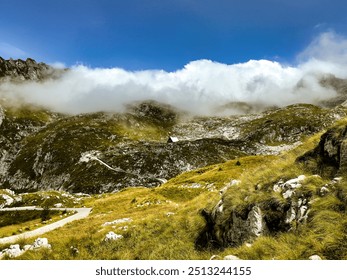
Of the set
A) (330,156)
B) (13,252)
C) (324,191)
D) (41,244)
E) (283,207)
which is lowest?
(13,252)

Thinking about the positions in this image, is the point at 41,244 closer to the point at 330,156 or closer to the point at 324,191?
the point at 324,191

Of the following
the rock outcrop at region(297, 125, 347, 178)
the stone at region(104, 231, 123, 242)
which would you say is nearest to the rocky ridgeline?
the rock outcrop at region(297, 125, 347, 178)

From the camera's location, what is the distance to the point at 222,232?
52.3 ft

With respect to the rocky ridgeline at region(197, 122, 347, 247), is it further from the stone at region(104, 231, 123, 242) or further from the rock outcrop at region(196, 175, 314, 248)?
the stone at region(104, 231, 123, 242)

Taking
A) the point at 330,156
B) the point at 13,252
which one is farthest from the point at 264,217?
the point at 13,252

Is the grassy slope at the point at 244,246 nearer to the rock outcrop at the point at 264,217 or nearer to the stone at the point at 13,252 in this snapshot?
the rock outcrop at the point at 264,217

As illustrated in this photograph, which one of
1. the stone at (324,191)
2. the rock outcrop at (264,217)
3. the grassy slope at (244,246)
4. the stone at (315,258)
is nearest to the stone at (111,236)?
the grassy slope at (244,246)

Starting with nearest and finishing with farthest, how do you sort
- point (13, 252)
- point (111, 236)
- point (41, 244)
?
1. point (13, 252)
2. point (41, 244)
3. point (111, 236)

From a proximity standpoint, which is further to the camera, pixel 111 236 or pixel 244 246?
pixel 111 236

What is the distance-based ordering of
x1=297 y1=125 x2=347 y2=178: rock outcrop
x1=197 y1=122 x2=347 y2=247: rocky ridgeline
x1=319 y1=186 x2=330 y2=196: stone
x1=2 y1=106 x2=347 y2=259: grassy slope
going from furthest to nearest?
1. x1=297 y1=125 x2=347 y2=178: rock outcrop
2. x1=197 y1=122 x2=347 y2=247: rocky ridgeline
3. x1=319 y1=186 x2=330 y2=196: stone
4. x1=2 y1=106 x2=347 y2=259: grassy slope

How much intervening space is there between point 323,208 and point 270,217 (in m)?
2.61

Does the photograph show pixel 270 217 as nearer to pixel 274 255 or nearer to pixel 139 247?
pixel 274 255

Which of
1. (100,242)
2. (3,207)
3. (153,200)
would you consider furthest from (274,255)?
(3,207)
